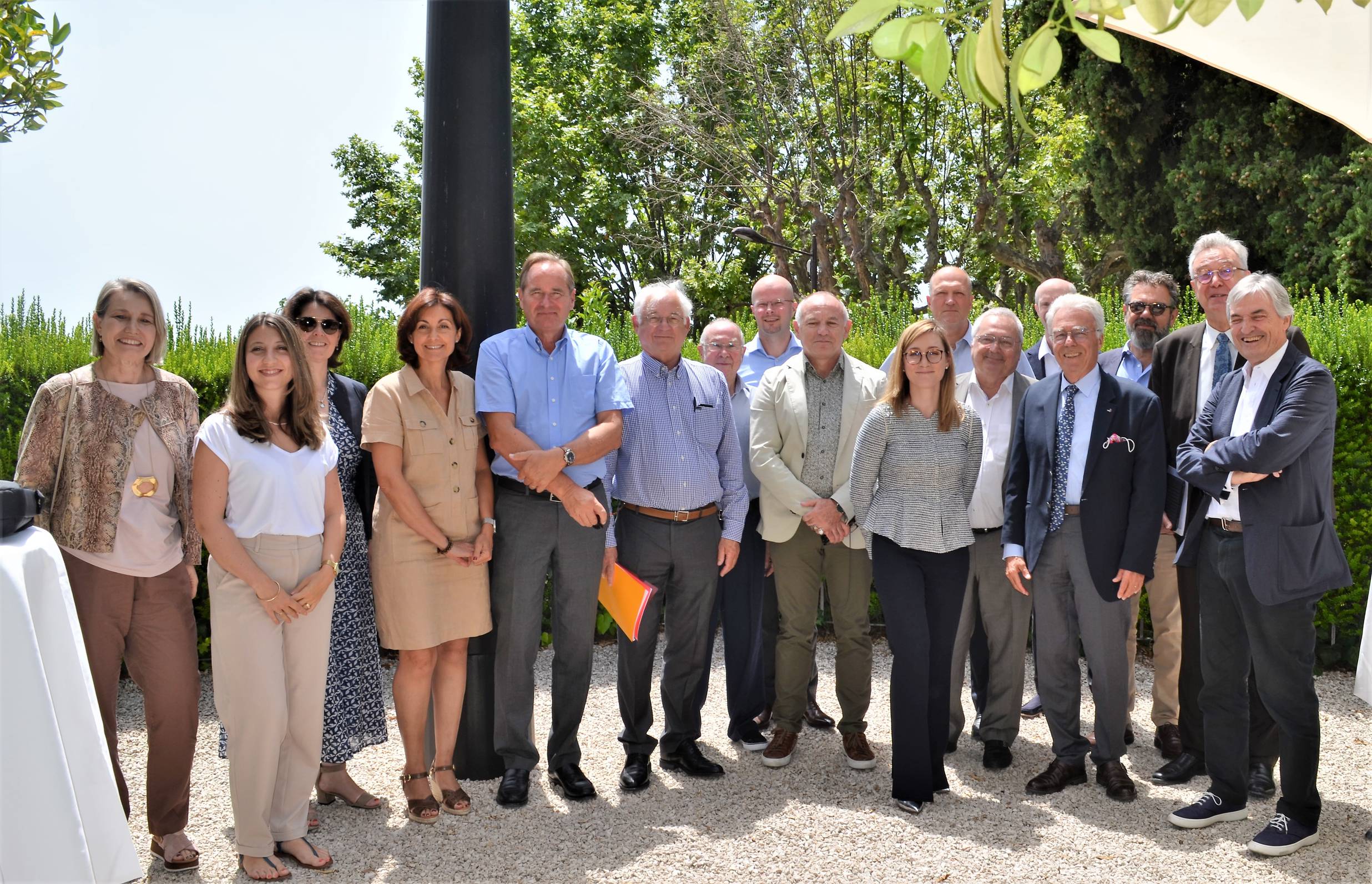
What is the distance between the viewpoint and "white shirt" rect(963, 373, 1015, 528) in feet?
17.9

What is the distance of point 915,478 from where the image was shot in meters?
4.95

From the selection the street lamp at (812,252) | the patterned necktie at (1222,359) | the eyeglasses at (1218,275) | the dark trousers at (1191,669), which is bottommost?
the dark trousers at (1191,669)

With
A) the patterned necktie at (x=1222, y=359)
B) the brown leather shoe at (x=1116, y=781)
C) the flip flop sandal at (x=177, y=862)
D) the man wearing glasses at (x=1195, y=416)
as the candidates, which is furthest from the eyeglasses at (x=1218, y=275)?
the flip flop sandal at (x=177, y=862)

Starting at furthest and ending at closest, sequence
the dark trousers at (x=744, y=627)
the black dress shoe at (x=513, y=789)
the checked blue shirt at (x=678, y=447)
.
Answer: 1. the dark trousers at (x=744, y=627)
2. the checked blue shirt at (x=678, y=447)
3. the black dress shoe at (x=513, y=789)

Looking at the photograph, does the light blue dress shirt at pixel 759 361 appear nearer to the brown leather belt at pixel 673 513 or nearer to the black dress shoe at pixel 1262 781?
the brown leather belt at pixel 673 513

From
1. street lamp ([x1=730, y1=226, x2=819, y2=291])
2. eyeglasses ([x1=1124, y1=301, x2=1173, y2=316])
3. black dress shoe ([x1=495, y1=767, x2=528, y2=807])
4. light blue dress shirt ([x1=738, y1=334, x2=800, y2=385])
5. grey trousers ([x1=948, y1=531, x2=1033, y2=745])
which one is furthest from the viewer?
street lamp ([x1=730, y1=226, x2=819, y2=291])

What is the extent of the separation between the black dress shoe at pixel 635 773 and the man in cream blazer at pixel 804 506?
2.11 ft

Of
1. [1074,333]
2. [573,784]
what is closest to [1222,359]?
[1074,333]

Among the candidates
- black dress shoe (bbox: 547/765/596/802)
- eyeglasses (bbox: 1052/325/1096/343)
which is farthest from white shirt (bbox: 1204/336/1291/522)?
black dress shoe (bbox: 547/765/596/802)

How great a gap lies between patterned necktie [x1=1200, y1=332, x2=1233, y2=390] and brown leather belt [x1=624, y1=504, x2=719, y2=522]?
7.68 feet

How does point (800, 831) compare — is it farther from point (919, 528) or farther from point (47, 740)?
point (47, 740)

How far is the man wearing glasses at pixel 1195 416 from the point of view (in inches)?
197

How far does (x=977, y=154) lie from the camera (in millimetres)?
22469

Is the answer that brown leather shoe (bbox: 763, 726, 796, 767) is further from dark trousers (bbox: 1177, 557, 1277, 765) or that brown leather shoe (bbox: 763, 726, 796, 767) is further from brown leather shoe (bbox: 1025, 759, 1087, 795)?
dark trousers (bbox: 1177, 557, 1277, 765)
